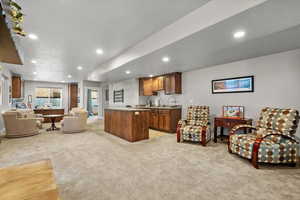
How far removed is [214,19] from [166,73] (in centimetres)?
374

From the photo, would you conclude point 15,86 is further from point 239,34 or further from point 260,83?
point 260,83

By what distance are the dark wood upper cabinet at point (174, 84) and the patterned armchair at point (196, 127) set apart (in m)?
1.22

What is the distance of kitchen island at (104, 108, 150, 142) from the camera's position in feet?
13.0

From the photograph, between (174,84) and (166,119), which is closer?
(166,119)

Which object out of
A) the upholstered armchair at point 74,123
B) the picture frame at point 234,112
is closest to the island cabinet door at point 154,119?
the picture frame at point 234,112

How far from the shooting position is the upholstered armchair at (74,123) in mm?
5023

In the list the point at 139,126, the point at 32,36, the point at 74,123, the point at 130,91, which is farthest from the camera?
the point at 130,91

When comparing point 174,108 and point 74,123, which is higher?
point 174,108

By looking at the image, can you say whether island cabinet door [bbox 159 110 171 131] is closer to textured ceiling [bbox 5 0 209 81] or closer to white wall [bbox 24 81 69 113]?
textured ceiling [bbox 5 0 209 81]

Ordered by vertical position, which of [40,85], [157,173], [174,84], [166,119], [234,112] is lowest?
[157,173]

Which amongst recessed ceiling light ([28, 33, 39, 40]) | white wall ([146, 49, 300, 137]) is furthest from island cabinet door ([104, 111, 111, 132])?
white wall ([146, 49, 300, 137])

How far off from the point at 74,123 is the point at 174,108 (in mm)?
3667

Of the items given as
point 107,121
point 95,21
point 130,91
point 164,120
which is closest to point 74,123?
point 107,121

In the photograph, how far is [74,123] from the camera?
202 inches
